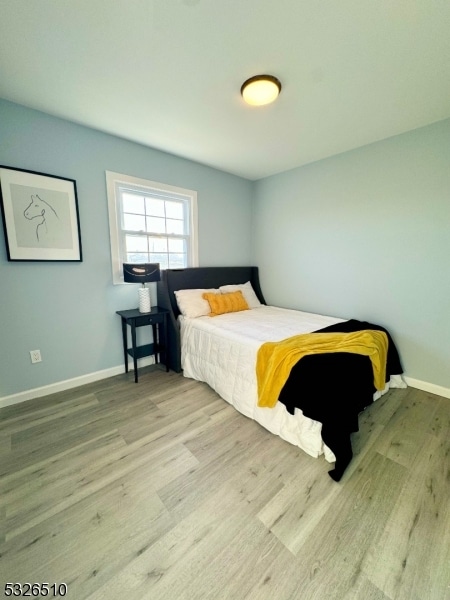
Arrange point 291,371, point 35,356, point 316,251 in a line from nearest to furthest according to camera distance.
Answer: point 291,371
point 35,356
point 316,251

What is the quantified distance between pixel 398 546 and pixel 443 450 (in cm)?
89

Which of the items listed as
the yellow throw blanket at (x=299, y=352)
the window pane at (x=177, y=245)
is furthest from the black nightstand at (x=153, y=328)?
the yellow throw blanket at (x=299, y=352)

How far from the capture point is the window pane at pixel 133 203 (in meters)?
2.62

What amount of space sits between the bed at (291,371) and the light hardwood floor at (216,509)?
0.17m

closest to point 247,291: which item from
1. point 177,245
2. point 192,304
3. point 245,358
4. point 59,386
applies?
point 192,304

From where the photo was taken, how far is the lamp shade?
2414 mm

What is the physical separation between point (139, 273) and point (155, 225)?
765 mm

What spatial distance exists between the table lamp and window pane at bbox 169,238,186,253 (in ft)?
1.71

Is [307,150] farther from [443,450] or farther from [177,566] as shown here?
[177,566]

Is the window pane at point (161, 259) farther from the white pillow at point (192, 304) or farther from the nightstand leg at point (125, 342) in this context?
the nightstand leg at point (125, 342)

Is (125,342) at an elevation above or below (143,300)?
below

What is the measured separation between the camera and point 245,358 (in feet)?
6.53

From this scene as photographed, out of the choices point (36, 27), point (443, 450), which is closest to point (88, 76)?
point (36, 27)

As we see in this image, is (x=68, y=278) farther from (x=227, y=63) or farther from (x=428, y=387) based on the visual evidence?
(x=428, y=387)
